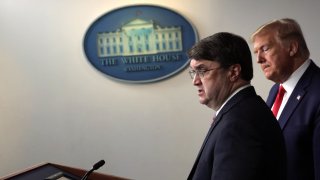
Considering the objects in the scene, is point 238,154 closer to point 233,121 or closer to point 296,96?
point 233,121

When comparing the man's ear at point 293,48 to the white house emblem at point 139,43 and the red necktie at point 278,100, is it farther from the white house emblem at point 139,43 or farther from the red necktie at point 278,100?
the white house emblem at point 139,43

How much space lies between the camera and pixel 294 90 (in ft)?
4.67

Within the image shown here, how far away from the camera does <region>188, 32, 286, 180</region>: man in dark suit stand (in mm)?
858

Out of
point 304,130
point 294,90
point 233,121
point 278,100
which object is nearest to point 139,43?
point 278,100

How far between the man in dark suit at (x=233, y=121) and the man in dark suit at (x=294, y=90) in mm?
392

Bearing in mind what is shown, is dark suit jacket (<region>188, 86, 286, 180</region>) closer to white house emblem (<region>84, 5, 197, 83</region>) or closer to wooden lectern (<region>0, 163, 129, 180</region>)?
wooden lectern (<region>0, 163, 129, 180</region>)

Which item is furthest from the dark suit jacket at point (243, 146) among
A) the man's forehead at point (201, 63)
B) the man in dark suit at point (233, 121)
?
the man's forehead at point (201, 63)

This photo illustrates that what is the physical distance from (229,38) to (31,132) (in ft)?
7.41

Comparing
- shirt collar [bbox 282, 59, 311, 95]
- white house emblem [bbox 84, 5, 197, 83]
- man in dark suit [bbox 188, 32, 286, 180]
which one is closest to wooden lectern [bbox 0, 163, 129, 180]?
man in dark suit [bbox 188, 32, 286, 180]

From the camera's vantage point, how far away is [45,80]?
8.89ft

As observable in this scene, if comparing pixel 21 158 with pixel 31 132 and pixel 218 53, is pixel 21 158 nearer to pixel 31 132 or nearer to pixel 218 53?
pixel 31 132

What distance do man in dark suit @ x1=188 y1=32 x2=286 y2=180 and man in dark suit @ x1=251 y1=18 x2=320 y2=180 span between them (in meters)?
0.39

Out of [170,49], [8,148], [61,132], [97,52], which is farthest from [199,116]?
[8,148]

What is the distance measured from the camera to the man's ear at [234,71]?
40.3 inches
